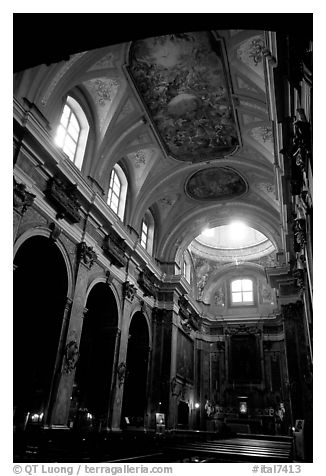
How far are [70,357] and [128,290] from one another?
434 cm

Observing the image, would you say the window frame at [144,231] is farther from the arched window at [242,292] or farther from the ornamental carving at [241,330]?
the arched window at [242,292]

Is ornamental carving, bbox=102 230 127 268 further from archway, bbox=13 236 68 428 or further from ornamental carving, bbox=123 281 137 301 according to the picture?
archway, bbox=13 236 68 428

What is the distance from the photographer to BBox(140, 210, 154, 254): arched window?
1656cm

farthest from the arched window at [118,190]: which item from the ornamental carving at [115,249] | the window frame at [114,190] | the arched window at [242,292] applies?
the arched window at [242,292]

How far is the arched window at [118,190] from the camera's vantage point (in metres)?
13.6

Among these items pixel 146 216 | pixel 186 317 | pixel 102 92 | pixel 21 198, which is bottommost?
pixel 21 198

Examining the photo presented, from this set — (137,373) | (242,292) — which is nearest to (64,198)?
(137,373)

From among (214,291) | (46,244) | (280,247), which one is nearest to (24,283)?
(46,244)

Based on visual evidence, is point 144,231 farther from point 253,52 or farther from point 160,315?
point 253,52

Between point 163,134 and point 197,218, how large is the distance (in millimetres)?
5311

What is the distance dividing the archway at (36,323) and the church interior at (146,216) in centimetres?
4

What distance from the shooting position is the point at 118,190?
14.2 m

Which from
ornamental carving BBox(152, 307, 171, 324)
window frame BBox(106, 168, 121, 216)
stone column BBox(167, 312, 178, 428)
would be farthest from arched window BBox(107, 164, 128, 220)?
stone column BBox(167, 312, 178, 428)

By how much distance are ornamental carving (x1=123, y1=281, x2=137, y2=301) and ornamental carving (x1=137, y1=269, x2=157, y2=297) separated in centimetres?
101
